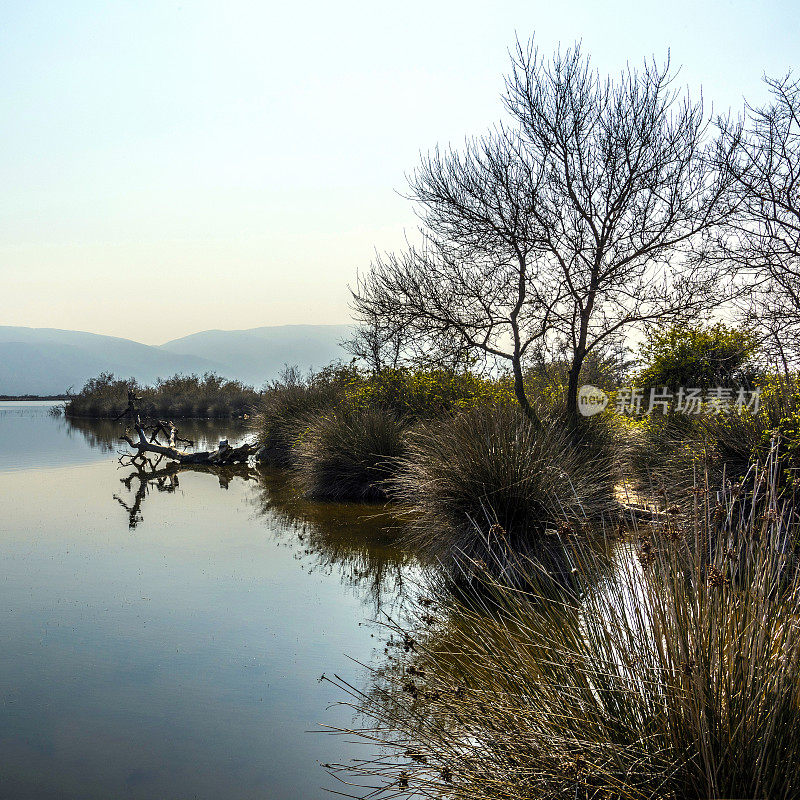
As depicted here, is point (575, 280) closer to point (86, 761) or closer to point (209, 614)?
point (209, 614)

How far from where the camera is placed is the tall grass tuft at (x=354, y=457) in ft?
33.0

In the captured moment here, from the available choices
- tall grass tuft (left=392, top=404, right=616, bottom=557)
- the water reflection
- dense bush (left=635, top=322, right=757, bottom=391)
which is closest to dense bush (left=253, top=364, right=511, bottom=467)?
the water reflection

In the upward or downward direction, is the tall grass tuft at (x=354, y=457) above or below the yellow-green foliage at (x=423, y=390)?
below

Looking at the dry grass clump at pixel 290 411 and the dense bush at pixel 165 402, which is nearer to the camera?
the dry grass clump at pixel 290 411

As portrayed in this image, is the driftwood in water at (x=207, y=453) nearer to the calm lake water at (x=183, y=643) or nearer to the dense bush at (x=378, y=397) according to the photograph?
the dense bush at (x=378, y=397)

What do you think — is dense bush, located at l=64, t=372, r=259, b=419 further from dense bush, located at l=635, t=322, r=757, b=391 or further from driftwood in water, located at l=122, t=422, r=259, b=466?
dense bush, located at l=635, t=322, r=757, b=391

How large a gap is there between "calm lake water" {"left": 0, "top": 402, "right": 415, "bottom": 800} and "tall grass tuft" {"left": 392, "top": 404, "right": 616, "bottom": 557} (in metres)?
0.73

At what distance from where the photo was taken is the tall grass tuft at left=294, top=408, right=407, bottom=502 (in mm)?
10047

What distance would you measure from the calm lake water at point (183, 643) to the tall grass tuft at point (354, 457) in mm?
767

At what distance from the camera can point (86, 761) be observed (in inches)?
124

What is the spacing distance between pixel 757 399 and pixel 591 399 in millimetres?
4461

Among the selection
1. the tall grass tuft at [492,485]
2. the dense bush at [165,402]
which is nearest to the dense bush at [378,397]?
the tall grass tuft at [492,485]

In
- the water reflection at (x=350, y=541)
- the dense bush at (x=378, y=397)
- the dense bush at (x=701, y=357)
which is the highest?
the dense bush at (x=701, y=357)

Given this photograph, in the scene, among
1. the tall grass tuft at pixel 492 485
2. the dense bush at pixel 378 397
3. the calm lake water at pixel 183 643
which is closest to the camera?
the calm lake water at pixel 183 643
